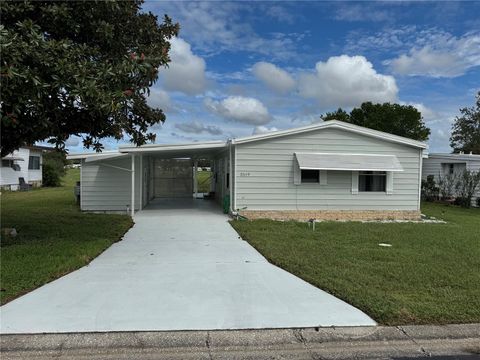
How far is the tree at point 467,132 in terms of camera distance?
42.0 metres

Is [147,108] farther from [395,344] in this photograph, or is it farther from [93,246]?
[395,344]

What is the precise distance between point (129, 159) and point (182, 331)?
1212 cm

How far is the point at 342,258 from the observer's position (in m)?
7.75

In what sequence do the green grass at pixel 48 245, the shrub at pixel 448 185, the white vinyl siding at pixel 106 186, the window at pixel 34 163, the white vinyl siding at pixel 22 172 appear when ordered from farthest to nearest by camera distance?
the window at pixel 34 163 < the white vinyl siding at pixel 22 172 < the shrub at pixel 448 185 < the white vinyl siding at pixel 106 186 < the green grass at pixel 48 245

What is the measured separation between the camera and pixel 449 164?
24.8m

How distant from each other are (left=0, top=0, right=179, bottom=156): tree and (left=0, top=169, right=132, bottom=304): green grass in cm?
192

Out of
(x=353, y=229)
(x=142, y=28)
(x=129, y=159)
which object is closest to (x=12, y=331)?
(x=142, y=28)

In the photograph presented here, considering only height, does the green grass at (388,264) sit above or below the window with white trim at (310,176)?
below

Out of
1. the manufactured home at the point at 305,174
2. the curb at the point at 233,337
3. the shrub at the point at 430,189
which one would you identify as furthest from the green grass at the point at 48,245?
the shrub at the point at 430,189

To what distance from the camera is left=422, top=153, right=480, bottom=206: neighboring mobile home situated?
23.3 m

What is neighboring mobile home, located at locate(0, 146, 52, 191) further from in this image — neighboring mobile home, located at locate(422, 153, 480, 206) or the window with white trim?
neighboring mobile home, located at locate(422, 153, 480, 206)

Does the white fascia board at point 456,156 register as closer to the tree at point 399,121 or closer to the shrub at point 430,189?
the shrub at point 430,189

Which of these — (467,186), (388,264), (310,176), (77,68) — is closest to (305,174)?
(310,176)

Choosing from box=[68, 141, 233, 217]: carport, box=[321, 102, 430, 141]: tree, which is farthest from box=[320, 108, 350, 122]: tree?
box=[68, 141, 233, 217]: carport
